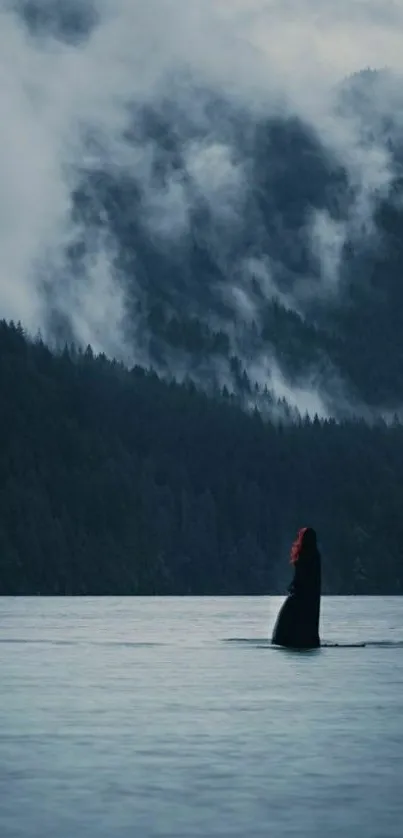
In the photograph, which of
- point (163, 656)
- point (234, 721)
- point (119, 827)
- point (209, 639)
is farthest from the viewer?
point (209, 639)

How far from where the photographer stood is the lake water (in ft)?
108

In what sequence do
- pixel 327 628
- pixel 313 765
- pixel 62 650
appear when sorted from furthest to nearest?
pixel 327 628 → pixel 62 650 → pixel 313 765

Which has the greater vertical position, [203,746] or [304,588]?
[304,588]

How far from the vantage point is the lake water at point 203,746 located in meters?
32.9

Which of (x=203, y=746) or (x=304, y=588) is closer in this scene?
(x=203, y=746)

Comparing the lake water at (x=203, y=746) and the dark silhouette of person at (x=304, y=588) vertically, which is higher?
the dark silhouette of person at (x=304, y=588)

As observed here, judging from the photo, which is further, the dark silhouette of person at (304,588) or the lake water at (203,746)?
the dark silhouette of person at (304,588)

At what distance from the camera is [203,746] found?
43.9 metres

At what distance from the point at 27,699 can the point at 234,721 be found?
9.14 metres

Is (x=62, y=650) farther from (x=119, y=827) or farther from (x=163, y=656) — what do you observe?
(x=119, y=827)

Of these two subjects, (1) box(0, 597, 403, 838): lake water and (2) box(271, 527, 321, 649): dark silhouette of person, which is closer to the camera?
(1) box(0, 597, 403, 838): lake water

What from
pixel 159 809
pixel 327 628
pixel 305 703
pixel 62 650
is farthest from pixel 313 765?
pixel 327 628

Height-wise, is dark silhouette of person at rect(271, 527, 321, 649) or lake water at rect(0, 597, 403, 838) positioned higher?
dark silhouette of person at rect(271, 527, 321, 649)

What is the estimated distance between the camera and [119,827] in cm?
3197
